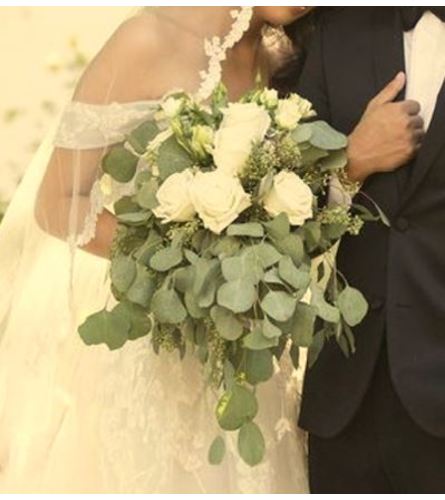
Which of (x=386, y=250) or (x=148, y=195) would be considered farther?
(x=386, y=250)

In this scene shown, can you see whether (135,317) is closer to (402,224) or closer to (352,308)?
(352,308)

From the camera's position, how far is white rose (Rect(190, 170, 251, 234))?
Result: 1294 millimetres

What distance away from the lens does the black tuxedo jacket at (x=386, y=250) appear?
144 cm

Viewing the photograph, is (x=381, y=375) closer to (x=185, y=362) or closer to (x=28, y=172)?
(x=185, y=362)

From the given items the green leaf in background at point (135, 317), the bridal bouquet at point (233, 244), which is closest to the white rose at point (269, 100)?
the bridal bouquet at point (233, 244)

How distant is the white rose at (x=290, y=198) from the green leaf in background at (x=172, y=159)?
121 millimetres

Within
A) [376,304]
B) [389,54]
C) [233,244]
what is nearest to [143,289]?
[233,244]

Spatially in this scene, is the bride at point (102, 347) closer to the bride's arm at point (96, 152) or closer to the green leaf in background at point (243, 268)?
the bride's arm at point (96, 152)

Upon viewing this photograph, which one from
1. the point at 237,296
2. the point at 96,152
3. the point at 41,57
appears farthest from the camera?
the point at 41,57

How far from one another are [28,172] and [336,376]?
632 millimetres

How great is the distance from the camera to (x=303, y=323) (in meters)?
1.31

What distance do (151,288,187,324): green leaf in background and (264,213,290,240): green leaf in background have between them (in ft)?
0.48

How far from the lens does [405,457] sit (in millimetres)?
1498

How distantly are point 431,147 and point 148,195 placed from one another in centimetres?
40
